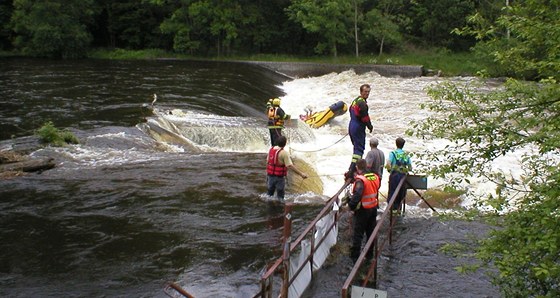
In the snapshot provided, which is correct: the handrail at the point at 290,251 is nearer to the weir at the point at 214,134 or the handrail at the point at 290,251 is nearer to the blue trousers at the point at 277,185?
the blue trousers at the point at 277,185

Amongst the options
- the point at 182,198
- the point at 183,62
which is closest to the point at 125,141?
the point at 182,198

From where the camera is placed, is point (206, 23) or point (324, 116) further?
point (206, 23)

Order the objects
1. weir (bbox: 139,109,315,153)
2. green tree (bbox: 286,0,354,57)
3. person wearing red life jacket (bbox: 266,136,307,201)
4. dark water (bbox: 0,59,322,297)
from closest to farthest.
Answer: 1. dark water (bbox: 0,59,322,297)
2. person wearing red life jacket (bbox: 266,136,307,201)
3. weir (bbox: 139,109,315,153)
4. green tree (bbox: 286,0,354,57)

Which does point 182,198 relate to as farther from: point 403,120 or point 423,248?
point 403,120

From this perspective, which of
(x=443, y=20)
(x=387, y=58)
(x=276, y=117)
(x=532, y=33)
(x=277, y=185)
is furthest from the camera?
(x=443, y=20)

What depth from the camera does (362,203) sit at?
7855 millimetres

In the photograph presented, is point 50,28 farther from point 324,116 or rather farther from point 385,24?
point 324,116

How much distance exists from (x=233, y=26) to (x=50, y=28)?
15333mm

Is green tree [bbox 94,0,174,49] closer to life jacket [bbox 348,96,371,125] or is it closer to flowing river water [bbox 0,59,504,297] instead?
flowing river water [bbox 0,59,504,297]

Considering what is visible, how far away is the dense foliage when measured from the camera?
44.6 m

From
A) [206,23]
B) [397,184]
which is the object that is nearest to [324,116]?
[397,184]

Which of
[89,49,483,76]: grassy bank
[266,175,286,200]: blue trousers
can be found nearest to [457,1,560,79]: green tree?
[266,175,286,200]: blue trousers

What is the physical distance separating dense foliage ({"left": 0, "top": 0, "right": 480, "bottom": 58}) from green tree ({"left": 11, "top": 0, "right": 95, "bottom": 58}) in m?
0.08

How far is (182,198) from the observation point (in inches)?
422
